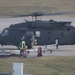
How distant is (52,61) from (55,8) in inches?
1619

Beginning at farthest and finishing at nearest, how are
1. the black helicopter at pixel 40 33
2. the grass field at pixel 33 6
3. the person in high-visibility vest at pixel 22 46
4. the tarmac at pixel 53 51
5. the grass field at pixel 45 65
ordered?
the grass field at pixel 33 6 → the black helicopter at pixel 40 33 → the tarmac at pixel 53 51 → the person in high-visibility vest at pixel 22 46 → the grass field at pixel 45 65

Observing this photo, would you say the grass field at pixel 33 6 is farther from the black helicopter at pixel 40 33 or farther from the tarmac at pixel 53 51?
the black helicopter at pixel 40 33

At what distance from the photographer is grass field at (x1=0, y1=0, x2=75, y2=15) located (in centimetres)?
6649

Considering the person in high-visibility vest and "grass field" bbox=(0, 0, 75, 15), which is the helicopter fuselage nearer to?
the person in high-visibility vest

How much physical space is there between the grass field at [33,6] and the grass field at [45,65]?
36534 mm

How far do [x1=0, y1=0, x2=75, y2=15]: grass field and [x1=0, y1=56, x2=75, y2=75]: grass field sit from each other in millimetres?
36534

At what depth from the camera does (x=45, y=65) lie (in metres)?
26.2

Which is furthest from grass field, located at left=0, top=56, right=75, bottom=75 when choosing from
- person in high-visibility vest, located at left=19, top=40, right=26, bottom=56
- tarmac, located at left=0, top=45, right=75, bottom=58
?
tarmac, located at left=0, top=45, right=75, bottom=58

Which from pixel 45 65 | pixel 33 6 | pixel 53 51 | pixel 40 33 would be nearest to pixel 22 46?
pixel 40 33

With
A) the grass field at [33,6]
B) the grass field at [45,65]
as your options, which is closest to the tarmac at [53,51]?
the grass field at [45,65]

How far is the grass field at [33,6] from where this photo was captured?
218ft

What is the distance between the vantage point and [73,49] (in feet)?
114

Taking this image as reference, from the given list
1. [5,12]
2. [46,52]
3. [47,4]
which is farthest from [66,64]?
[47,4]

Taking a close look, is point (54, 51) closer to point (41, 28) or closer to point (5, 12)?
point (41, 28)
